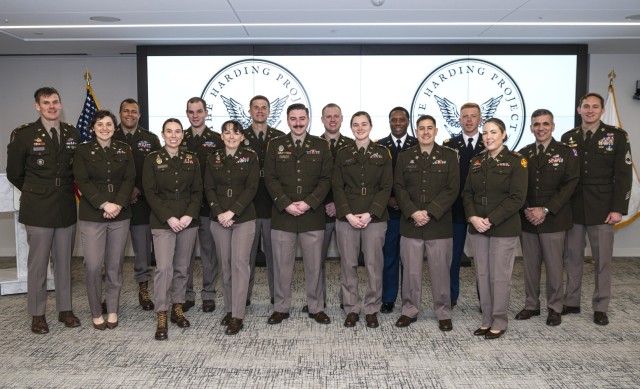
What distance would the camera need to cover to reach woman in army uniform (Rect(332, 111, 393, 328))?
4.58 meters

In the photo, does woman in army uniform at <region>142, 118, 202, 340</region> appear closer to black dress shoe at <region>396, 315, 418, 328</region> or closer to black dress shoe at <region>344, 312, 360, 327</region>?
black dress shoe at <region>344, 312, 360, 327</region>

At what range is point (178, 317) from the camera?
185 inches

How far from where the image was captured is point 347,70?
734cm

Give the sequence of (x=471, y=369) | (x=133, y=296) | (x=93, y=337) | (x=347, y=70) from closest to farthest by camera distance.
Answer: (x=471, y=369)
(x=93, y=337)
(x=133, y=296)
(x=347, y=70)

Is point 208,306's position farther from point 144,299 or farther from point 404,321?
point 404,321

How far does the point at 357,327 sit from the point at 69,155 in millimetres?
2555

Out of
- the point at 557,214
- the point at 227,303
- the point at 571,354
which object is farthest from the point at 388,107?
the point at 571,354

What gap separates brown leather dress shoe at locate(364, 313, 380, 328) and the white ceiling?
2.64 metres

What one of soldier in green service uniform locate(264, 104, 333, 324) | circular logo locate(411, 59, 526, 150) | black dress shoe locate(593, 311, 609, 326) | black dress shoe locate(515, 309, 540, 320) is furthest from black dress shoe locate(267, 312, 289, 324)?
circular logo locate(411, 59, 526, 150)

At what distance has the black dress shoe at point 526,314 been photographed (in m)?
4.86

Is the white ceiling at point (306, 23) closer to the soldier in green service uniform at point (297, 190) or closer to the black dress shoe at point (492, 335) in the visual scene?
the soldier in green service uniform at point (297, 190)

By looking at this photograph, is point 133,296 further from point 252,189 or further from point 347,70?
point 347,70

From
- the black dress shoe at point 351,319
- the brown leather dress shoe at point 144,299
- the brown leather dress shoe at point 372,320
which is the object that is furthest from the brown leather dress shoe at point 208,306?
the brown leather dress shoe at point 372,320

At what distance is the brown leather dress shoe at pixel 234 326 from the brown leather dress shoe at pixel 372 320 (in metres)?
0.97
